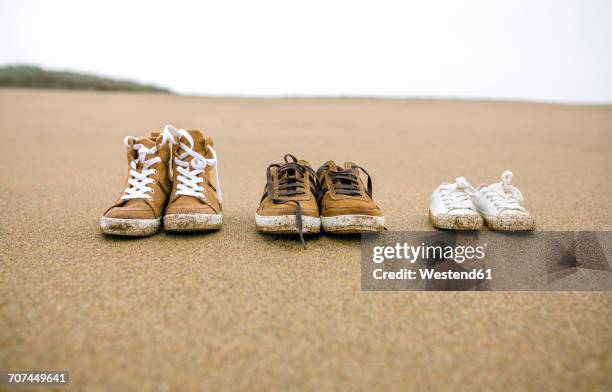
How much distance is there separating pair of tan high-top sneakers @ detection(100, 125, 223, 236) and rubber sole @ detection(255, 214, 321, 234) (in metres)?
0.18

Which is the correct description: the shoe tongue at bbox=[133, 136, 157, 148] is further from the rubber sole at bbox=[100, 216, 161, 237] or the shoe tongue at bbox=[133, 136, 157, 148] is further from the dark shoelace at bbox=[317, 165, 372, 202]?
Answer: the dark shoelace at bbox=[317, 165, 372, 202]

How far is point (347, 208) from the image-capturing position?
1.27 metres

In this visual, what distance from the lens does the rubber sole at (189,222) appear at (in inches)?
49.8

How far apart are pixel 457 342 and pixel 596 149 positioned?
3.43 m

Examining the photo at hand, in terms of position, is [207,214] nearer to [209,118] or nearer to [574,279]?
[574,279]

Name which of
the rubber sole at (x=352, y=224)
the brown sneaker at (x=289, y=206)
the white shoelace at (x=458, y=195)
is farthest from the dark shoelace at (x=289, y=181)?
the white shoelace at (x=458, y=195)

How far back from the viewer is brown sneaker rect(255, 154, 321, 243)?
4.09ft

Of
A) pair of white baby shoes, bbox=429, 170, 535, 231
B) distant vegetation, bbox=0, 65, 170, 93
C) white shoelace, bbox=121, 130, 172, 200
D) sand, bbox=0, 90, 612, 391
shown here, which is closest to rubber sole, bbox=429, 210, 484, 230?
pair of white baby shoes, bbox=429, 170, 535, 231

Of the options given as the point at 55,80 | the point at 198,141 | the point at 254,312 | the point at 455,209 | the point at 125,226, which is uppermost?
the point at 55,80

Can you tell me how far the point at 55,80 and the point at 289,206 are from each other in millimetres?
6968

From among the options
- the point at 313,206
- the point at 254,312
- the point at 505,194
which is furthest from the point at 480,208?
the point at 254,312

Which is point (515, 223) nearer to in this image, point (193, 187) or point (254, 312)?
point (254, 312)

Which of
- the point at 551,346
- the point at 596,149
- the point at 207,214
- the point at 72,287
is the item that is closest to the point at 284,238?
the point at 207,214

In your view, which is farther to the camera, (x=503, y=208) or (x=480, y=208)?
(x=480, y=208)
